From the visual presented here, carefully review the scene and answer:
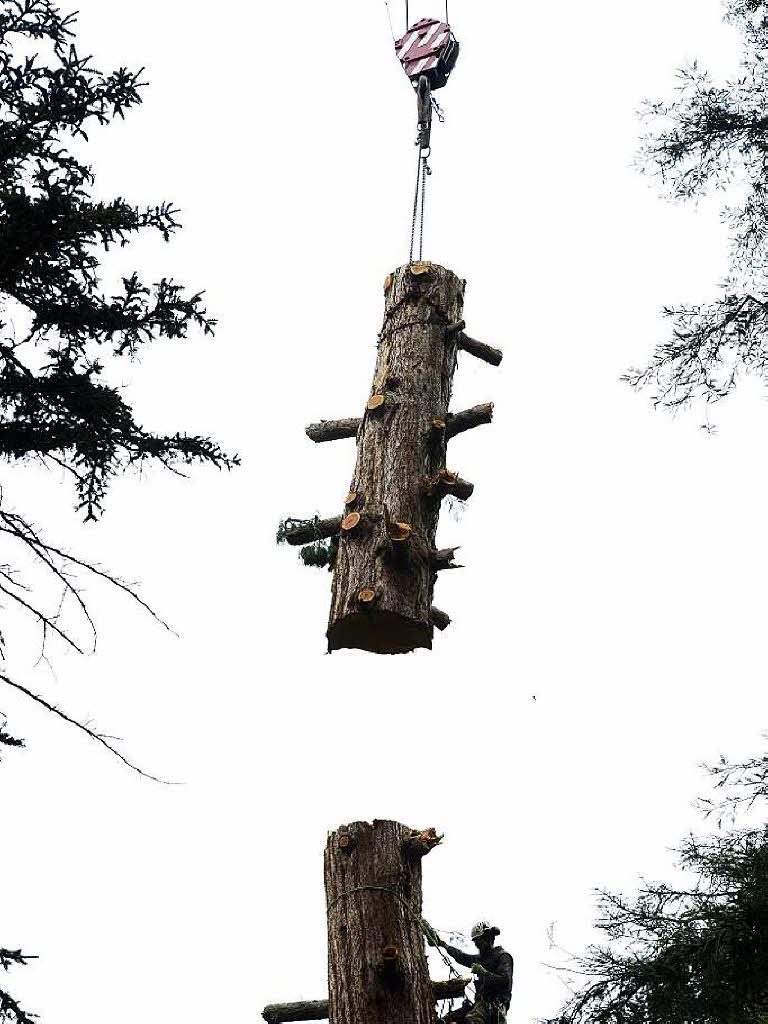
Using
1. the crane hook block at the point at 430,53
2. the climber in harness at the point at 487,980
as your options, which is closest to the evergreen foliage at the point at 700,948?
the climber in harness at the point at 487,980

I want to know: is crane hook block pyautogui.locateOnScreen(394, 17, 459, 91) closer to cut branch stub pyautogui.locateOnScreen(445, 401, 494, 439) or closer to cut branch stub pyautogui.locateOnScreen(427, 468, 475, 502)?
cut branch stub pyautogui.locateOnScreen(445, 401, 494, 439)

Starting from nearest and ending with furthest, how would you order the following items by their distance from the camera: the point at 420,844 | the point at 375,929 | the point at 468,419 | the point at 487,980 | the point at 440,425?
the point at 375,929 < the point at 420,844 < the point at 440,425 < the point at 468,419 < the point at 487,980

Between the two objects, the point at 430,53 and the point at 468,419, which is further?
the point at 430,53

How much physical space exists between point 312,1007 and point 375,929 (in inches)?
21.6

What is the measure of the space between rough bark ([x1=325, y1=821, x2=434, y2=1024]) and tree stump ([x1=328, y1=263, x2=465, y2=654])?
2.96 ft

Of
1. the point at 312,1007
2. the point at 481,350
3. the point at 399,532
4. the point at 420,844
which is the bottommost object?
the point at 312,1007

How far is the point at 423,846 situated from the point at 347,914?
16.8 inches

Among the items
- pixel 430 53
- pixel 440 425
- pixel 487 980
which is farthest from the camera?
pixel 430 53

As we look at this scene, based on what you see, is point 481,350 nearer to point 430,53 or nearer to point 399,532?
point 399,532

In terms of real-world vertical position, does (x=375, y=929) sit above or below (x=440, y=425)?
below

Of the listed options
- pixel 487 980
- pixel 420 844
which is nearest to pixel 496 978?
pixel 487 980

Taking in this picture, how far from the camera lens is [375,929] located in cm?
484

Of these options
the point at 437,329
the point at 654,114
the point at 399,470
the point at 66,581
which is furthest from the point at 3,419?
the point at 654,114

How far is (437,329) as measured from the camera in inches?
254
